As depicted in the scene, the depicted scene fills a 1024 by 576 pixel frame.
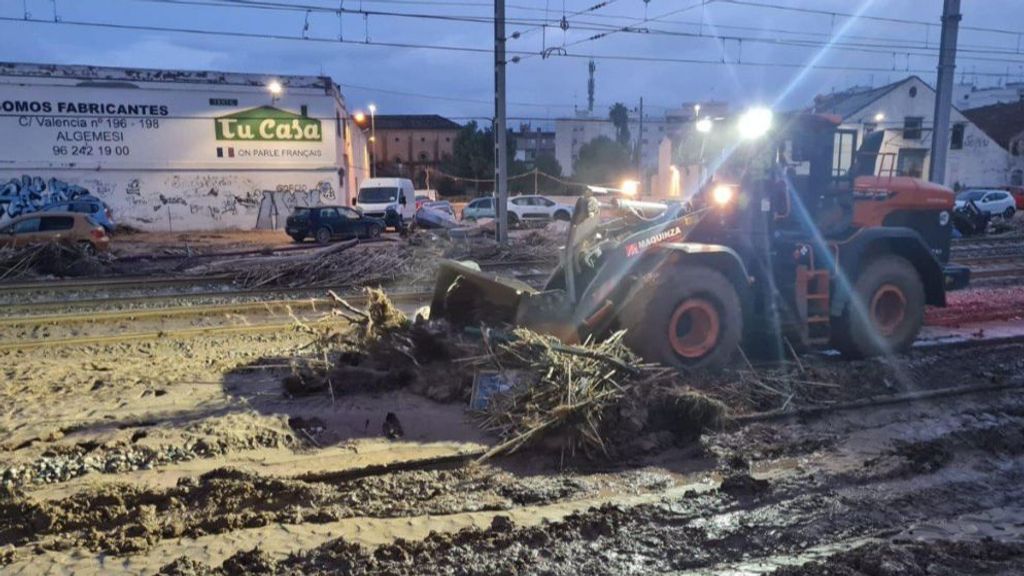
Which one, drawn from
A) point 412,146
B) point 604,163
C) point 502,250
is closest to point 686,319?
point 502,250

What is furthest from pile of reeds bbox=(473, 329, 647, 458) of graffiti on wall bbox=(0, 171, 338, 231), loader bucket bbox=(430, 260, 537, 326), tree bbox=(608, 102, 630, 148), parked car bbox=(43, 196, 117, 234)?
tree bbox=(608, 102, 630, 148)

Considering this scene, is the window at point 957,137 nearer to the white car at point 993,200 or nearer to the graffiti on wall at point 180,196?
the white car at point 993,200

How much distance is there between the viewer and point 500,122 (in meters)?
20.0

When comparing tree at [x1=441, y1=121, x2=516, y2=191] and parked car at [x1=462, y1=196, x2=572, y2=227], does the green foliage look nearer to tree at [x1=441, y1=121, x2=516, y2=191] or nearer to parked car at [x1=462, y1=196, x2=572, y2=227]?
tree at [x1=441, y1=121, x2=516, y2=191]

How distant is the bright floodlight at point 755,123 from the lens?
8.12 metres

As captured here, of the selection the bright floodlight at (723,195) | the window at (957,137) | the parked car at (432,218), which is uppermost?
the window at (957,137)

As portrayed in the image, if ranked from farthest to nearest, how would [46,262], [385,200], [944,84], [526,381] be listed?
[385,200] → [46,262] → [944,84] → [526,381]

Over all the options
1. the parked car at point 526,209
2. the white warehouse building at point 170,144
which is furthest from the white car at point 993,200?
the white warehouse building at point 170,144

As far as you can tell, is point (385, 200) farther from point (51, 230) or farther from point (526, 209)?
point (51, 230)

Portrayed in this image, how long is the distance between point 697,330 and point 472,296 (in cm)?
260

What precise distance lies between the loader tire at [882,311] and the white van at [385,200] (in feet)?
79.0

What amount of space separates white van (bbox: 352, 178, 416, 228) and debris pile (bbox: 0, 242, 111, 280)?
1390 centimetres

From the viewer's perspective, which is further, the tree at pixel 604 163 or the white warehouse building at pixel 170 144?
the tree at pixel 604 163

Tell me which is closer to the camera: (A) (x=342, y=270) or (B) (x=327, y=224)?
(A) (x=342, y=270)
